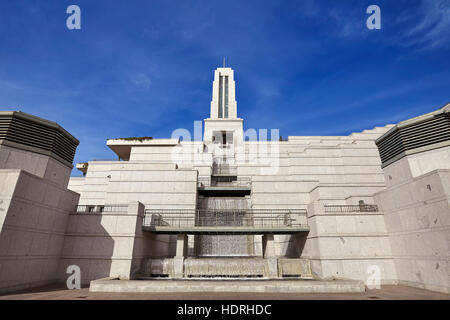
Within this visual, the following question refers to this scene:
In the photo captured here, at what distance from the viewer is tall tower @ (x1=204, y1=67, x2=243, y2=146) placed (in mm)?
51178

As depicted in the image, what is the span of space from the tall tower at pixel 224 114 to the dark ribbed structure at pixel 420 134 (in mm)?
30587

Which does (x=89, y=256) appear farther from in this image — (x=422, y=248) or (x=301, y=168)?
(x=301, y=168)

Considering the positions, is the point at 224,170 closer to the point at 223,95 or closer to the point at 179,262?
the point at 179,262

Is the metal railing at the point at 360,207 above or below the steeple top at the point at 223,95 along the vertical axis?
below

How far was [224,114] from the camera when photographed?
5662 centimetres

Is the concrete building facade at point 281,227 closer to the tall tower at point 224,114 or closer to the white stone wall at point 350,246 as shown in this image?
the white stone wall at point 350,246

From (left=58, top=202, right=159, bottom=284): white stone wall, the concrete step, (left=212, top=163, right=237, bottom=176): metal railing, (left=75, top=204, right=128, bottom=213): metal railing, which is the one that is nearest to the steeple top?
(left=212, top=163, right=237, bottom=176): metal railing

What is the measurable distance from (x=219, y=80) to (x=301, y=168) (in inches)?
1602

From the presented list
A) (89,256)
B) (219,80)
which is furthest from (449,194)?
(219,80)

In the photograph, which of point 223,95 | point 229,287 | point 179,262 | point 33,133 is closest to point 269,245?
point 179,262

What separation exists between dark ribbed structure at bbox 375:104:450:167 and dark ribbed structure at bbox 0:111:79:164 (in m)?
23.2

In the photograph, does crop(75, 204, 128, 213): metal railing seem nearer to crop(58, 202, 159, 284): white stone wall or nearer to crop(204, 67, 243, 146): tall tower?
crop(58, 202, 159, 284): white stone wall

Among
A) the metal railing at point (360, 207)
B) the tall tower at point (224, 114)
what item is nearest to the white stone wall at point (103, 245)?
the metal railing at point (360, 207)

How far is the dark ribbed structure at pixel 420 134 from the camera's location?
1345cm
